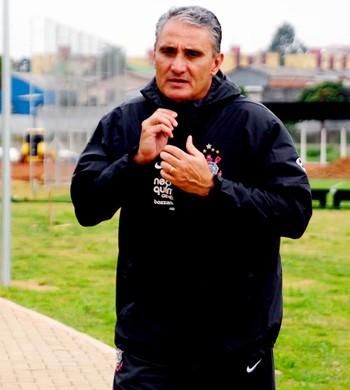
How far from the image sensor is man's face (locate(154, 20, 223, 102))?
360cm

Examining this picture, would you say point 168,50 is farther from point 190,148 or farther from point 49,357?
point 49,357

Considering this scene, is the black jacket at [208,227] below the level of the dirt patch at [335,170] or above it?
above

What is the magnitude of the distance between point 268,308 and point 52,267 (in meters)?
11.1

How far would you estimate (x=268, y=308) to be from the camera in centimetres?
369

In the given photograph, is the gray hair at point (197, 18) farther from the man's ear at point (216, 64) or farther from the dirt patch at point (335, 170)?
the dirt patch at point (335, 170)

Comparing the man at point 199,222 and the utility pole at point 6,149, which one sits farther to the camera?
the utility pole at point 6,149

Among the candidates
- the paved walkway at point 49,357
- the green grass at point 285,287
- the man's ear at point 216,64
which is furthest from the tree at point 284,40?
the man's ear at point 216,64

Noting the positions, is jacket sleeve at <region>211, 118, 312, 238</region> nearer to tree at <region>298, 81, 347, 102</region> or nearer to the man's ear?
the man's ear

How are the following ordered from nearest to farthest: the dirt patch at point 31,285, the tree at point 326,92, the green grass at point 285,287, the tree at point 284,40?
the green grass at point 285,287, the dirt patch at point 31,285, the tree at point 326,92, the tree at point 284,40

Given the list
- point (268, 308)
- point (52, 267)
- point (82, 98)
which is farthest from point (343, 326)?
point (82, 98)

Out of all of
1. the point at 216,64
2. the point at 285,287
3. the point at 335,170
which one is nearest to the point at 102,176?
the point at 216,64

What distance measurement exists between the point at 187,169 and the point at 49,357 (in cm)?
472

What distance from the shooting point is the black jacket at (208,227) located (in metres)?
3.60

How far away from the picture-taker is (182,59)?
3.60m
